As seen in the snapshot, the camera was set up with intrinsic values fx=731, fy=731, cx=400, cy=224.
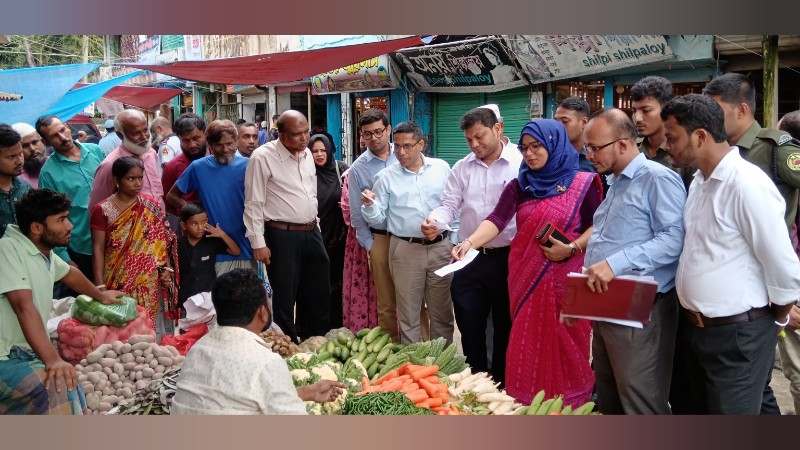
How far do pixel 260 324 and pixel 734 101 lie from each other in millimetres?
2495

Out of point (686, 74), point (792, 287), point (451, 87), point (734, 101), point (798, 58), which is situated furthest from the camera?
point (451, 87)

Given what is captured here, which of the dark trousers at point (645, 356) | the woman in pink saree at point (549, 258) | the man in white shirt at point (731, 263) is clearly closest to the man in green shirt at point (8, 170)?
the woman in pink saree at point (549, 258)

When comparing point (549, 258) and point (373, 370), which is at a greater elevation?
point (549, 258)

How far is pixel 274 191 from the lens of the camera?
5516mm

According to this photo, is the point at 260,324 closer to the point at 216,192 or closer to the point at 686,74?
the point at 216,192

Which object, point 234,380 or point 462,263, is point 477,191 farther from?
point 234,380

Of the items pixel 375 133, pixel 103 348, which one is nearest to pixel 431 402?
pixel 103 348

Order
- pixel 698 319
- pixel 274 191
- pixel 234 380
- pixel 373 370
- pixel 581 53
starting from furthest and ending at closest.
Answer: pixel 581 53, pixel 274 191, pixel 373 370, pixel 698 319, pixel 234 380

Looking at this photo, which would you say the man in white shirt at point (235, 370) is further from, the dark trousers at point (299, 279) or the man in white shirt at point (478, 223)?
the dark trousers at point (299, 279)

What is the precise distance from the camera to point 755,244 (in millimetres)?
2920

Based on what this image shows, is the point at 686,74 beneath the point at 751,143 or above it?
above

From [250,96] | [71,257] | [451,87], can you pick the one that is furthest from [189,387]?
[250,96]

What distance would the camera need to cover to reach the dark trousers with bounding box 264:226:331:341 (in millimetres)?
5586

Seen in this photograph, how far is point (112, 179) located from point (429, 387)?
2895 millimetres
